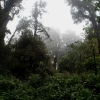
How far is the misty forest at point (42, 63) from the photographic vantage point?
9.70 m

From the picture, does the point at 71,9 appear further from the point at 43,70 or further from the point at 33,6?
the point at 43,70

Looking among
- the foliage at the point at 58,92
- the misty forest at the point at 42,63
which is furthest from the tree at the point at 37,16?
the foliage at the point at 58,92

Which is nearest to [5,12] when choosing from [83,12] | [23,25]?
[23,25]

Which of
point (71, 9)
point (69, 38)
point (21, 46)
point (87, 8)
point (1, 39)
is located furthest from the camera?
point (69, 38)

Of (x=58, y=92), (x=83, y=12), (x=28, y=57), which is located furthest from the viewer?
(x=83, y=12)

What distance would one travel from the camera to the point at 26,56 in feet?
59.1

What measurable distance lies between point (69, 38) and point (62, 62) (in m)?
24.3

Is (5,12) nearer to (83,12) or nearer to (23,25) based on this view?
(23,25)

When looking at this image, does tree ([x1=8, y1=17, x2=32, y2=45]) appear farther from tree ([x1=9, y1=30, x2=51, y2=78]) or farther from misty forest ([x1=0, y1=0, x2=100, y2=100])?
tree ([x1=9, y1=30, x2=51, y2=78])

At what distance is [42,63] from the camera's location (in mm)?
18219

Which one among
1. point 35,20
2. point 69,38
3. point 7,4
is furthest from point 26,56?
point 69,38

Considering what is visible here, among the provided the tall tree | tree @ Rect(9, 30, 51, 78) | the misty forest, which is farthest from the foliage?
the tall tree

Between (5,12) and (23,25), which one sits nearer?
(5,12)

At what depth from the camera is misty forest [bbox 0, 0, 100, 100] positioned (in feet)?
31.8
